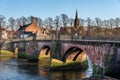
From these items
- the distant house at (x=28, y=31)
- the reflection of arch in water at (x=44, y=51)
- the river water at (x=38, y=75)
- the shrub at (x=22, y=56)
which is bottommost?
the river water at (x=38, y=75)

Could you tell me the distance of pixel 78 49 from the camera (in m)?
48.7

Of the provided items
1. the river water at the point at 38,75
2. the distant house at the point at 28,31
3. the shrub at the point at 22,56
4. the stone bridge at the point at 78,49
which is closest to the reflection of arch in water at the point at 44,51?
the stone bridge at the point at 78,49

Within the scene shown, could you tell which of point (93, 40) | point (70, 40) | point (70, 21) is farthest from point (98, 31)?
point (93, 40)

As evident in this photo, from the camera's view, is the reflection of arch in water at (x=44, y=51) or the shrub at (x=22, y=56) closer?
the reflection of arch in water at (x=44, y=51)

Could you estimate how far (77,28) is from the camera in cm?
8325

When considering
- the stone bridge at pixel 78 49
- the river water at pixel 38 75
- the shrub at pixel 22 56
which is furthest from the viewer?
the shrub at pixel 22 56

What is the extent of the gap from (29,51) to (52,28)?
128 feet

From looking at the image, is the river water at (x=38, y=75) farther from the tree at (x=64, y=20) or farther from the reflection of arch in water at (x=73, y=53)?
the tree at (x=64, y=20)

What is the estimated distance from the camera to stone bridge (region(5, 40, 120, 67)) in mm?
36969

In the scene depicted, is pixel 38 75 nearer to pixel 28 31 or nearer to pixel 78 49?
pixel 78 49

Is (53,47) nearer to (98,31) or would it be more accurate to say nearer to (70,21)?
(98,31)

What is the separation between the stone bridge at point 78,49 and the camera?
121ft

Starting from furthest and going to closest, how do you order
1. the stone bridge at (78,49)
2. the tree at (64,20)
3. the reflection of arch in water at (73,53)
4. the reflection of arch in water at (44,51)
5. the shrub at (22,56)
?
1. the tree at (64,20)
2. the shrub at (22,56)
3. the reflection of arch in water at (44,51)
4. the reflection of arch in water at (73,53)
5. the stone bridge at (78,49)

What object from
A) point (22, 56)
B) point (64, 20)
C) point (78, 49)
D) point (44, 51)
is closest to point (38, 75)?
point (78, 49)
